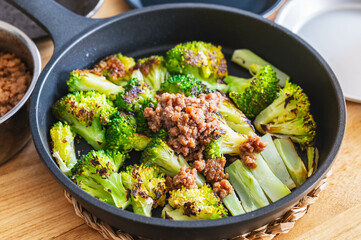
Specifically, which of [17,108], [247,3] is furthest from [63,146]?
[247,3]

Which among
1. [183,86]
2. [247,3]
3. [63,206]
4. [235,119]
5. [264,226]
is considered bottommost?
[63,206]

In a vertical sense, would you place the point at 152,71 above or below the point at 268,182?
above

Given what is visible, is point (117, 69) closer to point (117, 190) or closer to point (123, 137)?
point (123, 137)

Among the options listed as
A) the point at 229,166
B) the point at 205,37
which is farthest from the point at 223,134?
the point at 205,37

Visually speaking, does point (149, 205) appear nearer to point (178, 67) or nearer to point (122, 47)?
point (178, 67)

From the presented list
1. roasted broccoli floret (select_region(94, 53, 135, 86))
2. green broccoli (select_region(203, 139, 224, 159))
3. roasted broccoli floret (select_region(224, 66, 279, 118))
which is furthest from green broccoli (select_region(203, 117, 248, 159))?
roasted broccoli floret (select_region(94, 53, 135, 86))

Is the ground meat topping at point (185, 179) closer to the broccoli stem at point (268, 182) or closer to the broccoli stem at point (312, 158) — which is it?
the broccoli stem at point (268, 182)

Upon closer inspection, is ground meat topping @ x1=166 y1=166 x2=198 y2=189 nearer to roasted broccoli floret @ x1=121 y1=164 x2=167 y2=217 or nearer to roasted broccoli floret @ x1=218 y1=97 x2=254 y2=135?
roasted broccoli floret @ x1=121 y1=164 x2=167 y2=217
